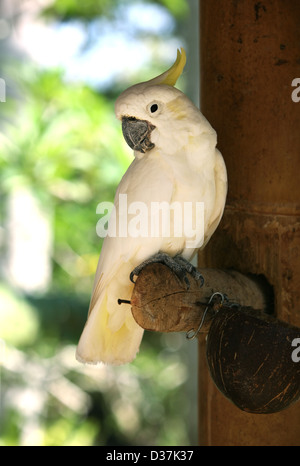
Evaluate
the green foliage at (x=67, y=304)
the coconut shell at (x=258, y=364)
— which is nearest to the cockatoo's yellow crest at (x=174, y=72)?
the coconut shell at (x=258, y=364)

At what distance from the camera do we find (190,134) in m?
1.26

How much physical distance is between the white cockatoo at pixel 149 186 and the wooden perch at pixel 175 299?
80mm

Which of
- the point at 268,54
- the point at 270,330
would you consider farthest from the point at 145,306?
the point at 268,54

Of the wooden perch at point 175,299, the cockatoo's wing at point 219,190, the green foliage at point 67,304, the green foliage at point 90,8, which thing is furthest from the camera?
the green foliage at point 90,8

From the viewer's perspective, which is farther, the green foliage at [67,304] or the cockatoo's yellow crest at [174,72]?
the green foliage at [67,304]

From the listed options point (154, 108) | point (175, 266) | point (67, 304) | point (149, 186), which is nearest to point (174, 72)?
point (154, 108)

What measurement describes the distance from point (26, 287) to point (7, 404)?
30.1 inches

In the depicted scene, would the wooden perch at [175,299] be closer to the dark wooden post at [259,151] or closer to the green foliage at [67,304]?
the dark wooden post at [259,151]

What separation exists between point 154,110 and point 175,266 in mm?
364

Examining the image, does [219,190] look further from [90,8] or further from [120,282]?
[90,8]

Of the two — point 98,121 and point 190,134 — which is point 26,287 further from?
point 190,134

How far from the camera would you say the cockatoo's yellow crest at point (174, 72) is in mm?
1198

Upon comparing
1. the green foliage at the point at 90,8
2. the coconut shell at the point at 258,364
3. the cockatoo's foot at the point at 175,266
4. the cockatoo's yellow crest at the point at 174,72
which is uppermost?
the green foliage at the point at 90,8

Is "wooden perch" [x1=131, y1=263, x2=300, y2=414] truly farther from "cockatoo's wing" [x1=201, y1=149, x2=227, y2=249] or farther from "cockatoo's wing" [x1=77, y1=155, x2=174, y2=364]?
"cockatoo's wing" [x1=201, y1=149, x2=227, y2=249]
